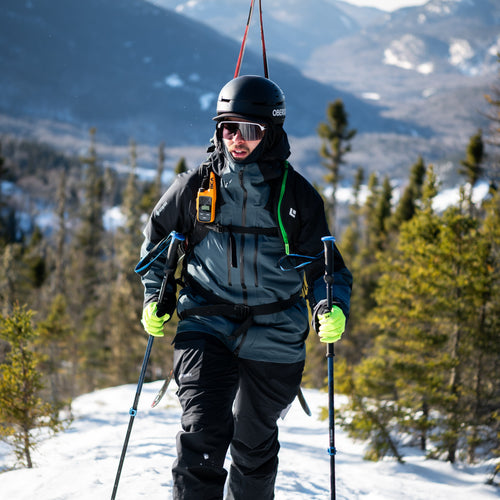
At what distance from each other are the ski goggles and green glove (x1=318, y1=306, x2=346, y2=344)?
1.37m

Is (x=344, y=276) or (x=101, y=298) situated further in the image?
(x=101, y=298)

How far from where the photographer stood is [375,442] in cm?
967

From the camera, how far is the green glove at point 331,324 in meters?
3.63

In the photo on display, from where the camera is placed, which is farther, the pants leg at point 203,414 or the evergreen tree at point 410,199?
the evergreen tree at point 410,199

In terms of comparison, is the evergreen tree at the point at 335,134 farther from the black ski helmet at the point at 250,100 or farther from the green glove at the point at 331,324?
the green glove at the point at 331,324

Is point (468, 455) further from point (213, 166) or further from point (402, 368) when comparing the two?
point (213, 166)

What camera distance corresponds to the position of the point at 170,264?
381 centimetres

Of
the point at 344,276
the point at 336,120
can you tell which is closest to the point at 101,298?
the point at 336,120

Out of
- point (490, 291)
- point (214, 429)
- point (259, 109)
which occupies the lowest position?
point (214, 429)

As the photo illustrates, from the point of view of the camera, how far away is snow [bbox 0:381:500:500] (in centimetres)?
503

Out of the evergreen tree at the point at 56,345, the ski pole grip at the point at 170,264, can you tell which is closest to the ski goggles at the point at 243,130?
the ski pole grip at the point at 170,264

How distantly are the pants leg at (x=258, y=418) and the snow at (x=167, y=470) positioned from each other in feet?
4.68

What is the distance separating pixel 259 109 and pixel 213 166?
55 centimetres

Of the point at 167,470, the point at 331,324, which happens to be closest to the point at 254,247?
the point at 331,324
